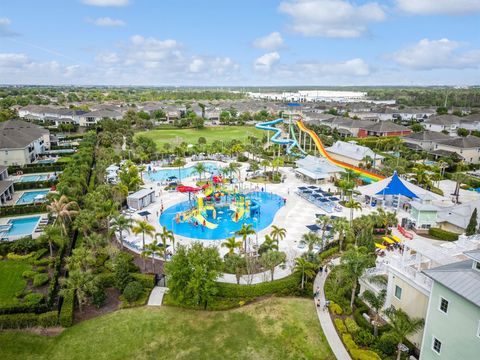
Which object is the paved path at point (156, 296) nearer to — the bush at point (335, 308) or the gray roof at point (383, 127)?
the bush at point (335, 308)

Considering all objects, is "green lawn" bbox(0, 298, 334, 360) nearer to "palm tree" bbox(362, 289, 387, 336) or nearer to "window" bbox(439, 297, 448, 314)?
"palm tree" bbox(362, 289, 387, 336)

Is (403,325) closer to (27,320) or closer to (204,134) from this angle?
(27,320)

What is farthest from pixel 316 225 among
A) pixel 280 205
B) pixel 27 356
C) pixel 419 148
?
pixel 419 148

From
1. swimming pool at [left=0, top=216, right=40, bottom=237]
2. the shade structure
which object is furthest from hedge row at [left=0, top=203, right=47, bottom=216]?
the shade structure

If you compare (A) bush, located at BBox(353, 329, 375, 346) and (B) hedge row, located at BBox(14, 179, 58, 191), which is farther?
(B) hedge row, located at BBox(14, 179, 58, 191)

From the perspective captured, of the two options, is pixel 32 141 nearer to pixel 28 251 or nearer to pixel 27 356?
pixel 28 251
